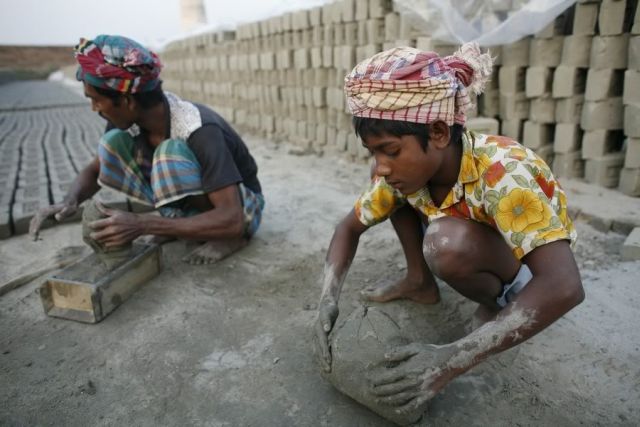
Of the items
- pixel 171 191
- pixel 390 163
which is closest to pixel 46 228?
pixel 171 191

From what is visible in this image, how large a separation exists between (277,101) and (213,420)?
16.7 feet

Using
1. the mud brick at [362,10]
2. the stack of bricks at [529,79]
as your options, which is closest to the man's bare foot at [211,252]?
the stack of bricks at [529,79]

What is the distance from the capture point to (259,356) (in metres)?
1.83

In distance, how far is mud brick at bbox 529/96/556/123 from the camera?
3.37 m

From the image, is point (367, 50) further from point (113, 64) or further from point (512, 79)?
point (113, 64)

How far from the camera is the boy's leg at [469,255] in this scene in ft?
4.99

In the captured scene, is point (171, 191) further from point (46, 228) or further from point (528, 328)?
point (528, 328)

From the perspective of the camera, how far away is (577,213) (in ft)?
9.53

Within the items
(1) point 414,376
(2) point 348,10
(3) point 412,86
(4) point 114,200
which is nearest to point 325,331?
(1) point 414,376

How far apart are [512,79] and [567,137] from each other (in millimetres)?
581

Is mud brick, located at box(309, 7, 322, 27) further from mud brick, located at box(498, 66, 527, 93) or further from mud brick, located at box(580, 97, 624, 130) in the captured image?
mud brick, located at box(580, 97, 624, 130)

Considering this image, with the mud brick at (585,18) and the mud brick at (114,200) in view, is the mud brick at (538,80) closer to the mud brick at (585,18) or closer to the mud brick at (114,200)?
the mud brick at (585,18)

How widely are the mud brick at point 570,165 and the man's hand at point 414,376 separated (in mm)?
2638

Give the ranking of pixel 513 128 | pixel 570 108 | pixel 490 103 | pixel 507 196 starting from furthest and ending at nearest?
1. pixel 490 103
2. pixel 513 128
3. pixel 570 108
4. pixel 507 196
